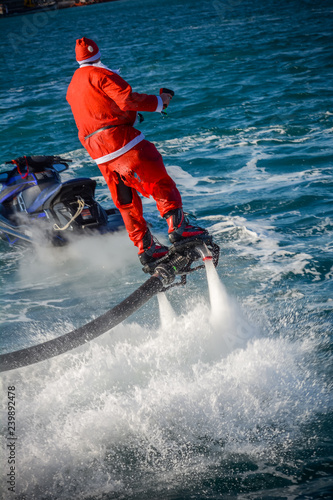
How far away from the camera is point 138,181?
4.95 metres

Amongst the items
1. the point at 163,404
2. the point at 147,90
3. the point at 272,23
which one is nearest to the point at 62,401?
the point at 163,404

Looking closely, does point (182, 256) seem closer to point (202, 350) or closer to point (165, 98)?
point (202, 350)

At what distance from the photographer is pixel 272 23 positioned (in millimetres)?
32531

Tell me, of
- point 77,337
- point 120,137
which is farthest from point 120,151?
point 77,337

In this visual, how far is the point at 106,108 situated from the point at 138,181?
70cm

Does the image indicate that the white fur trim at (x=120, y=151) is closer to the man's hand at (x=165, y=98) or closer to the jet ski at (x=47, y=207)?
the man's hand at (x=165, y=98)

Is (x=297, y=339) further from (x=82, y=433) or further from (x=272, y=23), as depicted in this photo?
(x=272, y=23)

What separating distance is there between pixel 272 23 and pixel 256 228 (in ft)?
93.9

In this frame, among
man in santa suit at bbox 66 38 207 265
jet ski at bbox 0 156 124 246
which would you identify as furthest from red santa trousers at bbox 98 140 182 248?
jet ski at bbox 0 156 124 246

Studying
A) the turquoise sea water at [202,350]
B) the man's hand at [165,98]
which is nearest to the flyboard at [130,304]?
the turquoise sea water at [202,350]

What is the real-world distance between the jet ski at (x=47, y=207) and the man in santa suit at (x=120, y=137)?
195 centimetres

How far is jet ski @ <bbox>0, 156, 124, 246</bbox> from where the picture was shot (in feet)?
23.1

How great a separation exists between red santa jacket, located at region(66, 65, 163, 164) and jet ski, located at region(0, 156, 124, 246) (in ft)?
7.33

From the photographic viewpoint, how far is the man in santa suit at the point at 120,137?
4.59 metres
